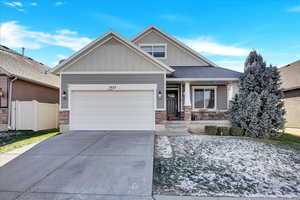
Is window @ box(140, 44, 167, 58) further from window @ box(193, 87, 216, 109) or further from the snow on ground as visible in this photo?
the snow on ground

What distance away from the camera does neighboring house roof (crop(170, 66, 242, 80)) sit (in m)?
10.8

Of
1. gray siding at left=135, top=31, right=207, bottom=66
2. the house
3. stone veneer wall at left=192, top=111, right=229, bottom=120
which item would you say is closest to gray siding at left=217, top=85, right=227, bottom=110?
stone veneer wall at left=192, top=111, right=229, bottom=120

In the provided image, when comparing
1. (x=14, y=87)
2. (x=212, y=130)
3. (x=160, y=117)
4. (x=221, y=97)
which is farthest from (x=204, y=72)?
(x=14, y=87)

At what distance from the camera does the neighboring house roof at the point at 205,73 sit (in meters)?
10.8

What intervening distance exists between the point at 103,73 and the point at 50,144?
4490 millimetres

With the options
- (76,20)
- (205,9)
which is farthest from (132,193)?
(76,20)

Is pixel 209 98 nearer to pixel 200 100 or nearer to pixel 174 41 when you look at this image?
pixel 200 100

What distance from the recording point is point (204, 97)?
12.3 meters

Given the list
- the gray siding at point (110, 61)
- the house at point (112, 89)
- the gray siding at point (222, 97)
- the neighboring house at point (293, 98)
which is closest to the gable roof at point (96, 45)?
the house at point (112, 89)

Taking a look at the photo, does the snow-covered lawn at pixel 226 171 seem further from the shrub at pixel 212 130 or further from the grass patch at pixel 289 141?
the shrub at pixel 212 130

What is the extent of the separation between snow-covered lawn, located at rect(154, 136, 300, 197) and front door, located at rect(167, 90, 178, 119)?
18.9ft

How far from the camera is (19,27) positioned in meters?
13.1

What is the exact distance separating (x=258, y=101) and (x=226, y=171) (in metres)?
6.15

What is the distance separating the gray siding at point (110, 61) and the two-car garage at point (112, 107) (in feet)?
3.31
